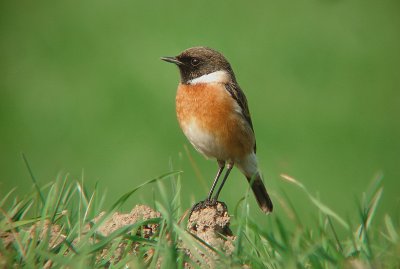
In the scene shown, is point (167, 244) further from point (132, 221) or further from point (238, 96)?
point (238, 96)

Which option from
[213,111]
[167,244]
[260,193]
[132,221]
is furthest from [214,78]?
[167,244]

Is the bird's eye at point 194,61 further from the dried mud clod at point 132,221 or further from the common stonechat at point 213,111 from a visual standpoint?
the dried mud clod at point 132,221

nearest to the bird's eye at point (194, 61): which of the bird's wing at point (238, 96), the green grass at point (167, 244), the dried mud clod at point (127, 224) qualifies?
the bird's wing at point (238, 96)

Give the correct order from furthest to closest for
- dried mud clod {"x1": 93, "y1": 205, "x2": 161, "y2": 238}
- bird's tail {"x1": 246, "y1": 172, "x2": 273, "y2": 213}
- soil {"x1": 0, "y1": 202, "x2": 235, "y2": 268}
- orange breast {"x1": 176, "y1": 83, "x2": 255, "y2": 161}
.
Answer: bird's tail {"x1": 246, "y1": 172, "x2": 273, "y2": 213}
orange breast {"x1": 176, "y1": 83, "x2": 255, "y2": 161}
dried mud clod {"x1": 93, "y1": 205, "x2": 161, "y2": 238}
soil {"x1": 0, "y1": 202, "x2": 235, "y2": 268}

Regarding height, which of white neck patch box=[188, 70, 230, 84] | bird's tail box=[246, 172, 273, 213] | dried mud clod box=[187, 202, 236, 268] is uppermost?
white neck patch box=[188, 70, 230, 84]

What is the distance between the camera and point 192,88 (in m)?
6.96

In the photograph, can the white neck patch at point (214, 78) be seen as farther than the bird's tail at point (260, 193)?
No

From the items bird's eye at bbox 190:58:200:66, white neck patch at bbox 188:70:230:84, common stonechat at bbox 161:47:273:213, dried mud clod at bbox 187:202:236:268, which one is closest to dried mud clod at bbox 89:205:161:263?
dried mud clod at bbox 187:202:236:268

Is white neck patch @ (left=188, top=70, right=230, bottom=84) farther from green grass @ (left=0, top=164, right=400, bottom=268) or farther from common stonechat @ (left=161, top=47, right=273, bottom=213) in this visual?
green grass @ (left=0, top=164, right=400, bottom=268)

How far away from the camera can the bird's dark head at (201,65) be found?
Answer: 710 centimetres

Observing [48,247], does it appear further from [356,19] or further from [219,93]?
[356,19]

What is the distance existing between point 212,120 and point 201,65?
23.8 inches

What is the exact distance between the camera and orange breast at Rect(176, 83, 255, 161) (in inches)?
267

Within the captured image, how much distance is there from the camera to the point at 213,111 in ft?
22.2
